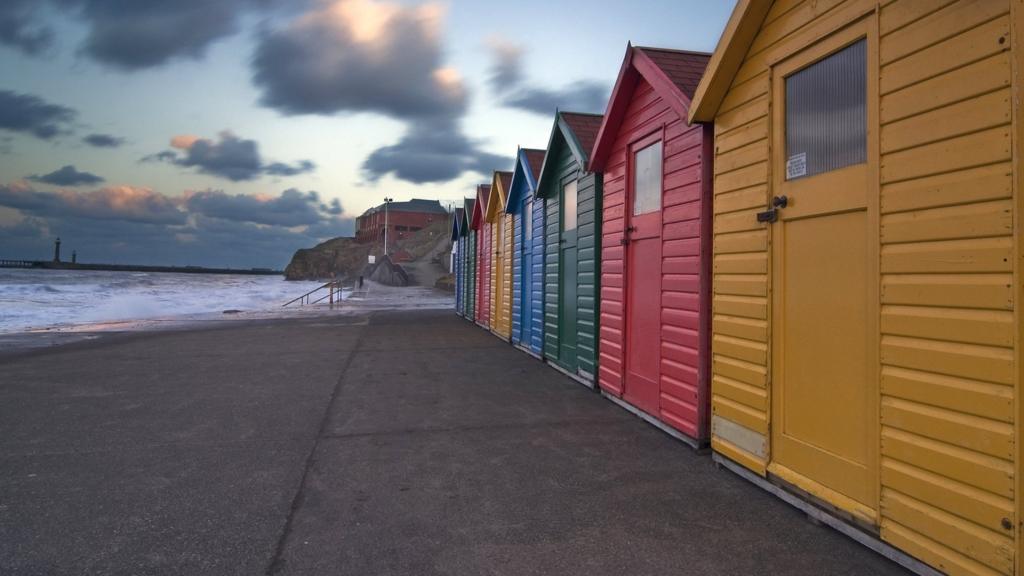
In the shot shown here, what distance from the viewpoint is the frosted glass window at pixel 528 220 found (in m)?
12.8

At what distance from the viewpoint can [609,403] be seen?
25.5ft

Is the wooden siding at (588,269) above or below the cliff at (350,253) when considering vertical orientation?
below

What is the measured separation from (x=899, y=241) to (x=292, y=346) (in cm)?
1304

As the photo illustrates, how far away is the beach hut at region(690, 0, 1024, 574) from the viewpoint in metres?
2.78

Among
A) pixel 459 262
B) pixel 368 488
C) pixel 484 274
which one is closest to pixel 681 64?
pixel 368 488

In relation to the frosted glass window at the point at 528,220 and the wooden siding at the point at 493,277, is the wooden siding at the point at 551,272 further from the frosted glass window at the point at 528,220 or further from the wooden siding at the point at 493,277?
the wooden siding at the point at 493,277

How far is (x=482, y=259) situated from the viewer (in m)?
19.9

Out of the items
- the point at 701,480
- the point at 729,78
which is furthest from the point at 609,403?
the point at 729,78

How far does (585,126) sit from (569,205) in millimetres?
1394

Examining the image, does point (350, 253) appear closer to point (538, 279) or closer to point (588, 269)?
point (538, 279)

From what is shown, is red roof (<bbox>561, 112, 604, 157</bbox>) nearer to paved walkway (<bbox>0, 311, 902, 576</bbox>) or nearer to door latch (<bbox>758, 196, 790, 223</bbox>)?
paved walkway (<bbox>0, 311, 902, 576</bbox>)

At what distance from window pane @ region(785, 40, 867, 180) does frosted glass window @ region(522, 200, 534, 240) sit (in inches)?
334

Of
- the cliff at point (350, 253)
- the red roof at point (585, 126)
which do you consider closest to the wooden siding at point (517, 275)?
the red roof at point (585, 126)

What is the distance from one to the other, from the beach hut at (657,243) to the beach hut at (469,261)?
1361 centimetres
